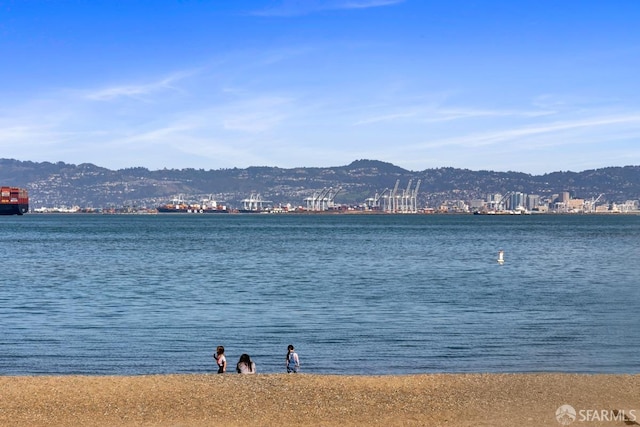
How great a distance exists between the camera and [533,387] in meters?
15.4

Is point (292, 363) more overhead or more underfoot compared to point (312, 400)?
more underfoot

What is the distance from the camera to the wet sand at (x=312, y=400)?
13188 mm

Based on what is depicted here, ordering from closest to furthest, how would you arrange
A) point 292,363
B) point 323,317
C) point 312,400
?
point 312,400 < point 292,363 < point 323,317

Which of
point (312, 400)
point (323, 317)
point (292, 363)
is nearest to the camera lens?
point (312, 400)

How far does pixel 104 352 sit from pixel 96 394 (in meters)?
9.66

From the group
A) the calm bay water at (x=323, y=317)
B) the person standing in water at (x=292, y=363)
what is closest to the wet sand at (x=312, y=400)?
the person standing in water at (x=292, y=363)

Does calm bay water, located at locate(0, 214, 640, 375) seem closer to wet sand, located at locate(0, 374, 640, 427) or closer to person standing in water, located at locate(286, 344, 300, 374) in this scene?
person standing in water, located at locate(286, 344, 300, 374)

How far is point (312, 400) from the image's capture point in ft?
47.3

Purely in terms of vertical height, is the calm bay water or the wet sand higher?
the wet sand

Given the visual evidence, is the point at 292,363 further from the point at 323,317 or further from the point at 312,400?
the point at 323,317

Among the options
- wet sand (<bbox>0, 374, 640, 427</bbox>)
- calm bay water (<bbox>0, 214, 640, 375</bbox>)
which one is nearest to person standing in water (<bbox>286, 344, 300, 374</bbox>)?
calm bay water (<bbox>0, 214, 640, 375</bbox>)

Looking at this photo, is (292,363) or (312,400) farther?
(292,363)

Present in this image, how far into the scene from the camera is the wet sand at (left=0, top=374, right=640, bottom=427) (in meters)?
13.2

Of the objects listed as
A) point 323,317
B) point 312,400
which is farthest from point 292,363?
point 323,317
